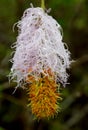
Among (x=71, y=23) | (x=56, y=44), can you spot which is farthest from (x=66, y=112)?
(x=56, y=44)

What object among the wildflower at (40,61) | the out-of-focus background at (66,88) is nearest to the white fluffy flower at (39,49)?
the wildflower at (40,61)

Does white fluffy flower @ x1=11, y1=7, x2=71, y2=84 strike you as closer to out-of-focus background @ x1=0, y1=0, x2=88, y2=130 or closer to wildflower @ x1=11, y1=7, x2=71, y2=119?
wildflower @ x1=11, y1=7, x2=71, y2=119

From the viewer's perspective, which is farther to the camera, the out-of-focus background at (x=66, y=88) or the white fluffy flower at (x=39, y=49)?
the out-of-focus background at (x=66, y=88)

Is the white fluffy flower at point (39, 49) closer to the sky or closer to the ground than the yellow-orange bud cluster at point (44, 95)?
closer to the sky

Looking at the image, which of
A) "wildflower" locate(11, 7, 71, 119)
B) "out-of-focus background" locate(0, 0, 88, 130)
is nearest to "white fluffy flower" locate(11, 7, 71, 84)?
"wildflower" locate(11, 7, 71, 119)

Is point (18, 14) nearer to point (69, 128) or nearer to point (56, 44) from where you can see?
point (69, 128)

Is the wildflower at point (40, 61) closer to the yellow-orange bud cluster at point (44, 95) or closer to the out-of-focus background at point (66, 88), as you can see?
the yellow-orange bud cluster at point (44, 95)

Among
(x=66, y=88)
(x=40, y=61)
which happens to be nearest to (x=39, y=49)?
(x=40, y=61)
